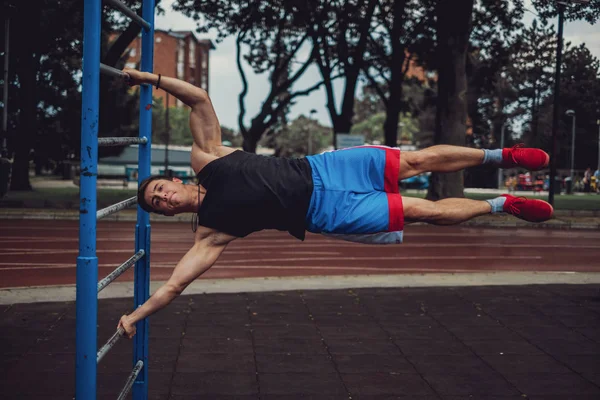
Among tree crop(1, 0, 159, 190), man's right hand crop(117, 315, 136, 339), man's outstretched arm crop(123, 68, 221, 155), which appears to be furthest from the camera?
tree crop(1, 0, 159, 190)

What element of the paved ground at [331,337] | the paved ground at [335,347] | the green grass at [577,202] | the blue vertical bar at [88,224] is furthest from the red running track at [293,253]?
the blue vertical bar at [88,224]

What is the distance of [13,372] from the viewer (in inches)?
221

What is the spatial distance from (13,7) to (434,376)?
24323mm

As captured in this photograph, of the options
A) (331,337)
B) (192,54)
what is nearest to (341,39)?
(331,337)

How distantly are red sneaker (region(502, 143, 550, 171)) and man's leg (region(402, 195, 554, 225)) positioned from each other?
21 centimetres

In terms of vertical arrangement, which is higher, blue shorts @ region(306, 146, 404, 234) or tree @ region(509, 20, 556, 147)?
tree @ region(509, 20, 556, 147)

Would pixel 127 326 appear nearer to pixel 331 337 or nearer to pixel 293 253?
pixel 331 337

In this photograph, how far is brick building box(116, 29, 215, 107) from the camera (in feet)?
302

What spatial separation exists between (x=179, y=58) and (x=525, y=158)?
10024 cm

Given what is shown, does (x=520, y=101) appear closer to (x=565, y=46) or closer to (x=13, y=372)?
(x=565, y=46)

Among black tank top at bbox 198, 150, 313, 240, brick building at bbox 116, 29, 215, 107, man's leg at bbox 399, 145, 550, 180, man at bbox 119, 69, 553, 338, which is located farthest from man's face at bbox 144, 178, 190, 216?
brick building at bbox 116, 29, 215, 107

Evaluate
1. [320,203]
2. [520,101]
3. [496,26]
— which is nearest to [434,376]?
[320,203]

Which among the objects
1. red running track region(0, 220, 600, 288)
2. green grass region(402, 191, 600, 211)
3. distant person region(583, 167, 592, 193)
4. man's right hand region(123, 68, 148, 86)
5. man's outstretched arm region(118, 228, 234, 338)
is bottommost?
red running track region(0, 220, 600, 288)

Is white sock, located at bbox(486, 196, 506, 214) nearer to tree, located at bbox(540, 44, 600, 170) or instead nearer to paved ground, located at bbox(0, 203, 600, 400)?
paved ground, located at bbox(0, 203, 600, 400)
